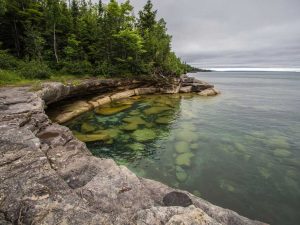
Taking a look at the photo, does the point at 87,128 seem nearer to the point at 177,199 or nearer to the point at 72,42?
the point at 177,199

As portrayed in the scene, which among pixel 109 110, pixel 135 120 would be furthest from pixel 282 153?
pixel 109 110

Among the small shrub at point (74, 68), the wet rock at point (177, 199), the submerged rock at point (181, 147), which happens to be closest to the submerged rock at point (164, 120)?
the submerged rock at point (181, 147)

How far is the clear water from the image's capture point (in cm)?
690

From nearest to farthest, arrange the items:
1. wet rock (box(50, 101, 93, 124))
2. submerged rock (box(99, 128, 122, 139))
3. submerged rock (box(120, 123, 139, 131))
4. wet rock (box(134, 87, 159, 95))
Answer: submerged rock (box(99, 128, 122, 139)) → submerged rock (box(120, 123, 139, 131)) → wet rock (box(50, 101, 93, 124)) → wet rock (box(134, 87, 159, 95))

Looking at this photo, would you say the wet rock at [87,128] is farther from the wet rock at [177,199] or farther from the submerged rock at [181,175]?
the wet rock at [177,199]

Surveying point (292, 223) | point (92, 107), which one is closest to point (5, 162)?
point (292, 223)

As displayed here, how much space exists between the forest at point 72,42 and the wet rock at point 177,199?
1692 cm

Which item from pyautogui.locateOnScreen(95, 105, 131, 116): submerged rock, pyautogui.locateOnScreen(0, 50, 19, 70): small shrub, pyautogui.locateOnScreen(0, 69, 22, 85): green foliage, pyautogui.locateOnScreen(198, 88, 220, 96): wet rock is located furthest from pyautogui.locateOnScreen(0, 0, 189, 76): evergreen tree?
pyautogui.locateOnScreen(198, 88, 220, 96): wet rock

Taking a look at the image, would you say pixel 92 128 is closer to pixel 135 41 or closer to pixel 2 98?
pixel 2 98

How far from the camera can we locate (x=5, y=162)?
442 cm

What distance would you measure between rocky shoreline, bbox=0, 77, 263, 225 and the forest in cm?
1371

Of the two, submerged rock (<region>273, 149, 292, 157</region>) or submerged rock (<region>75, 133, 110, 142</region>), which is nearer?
submerged rock (<region>273, 149, 292, 157</region>)

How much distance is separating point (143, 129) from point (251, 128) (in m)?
8.42

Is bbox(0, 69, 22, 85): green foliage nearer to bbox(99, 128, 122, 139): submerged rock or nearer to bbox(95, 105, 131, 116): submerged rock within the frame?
bbox(95, 105, 131, 116): submerged rock
